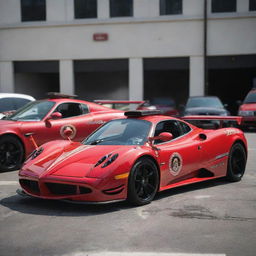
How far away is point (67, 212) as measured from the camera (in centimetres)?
539

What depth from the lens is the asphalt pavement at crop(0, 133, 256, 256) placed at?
13.4 feet

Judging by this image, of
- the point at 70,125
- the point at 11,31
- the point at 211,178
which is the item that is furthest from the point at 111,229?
the point at 11,31

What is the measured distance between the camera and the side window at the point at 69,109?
31.2 ft

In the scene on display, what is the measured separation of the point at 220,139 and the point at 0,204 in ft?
10.9

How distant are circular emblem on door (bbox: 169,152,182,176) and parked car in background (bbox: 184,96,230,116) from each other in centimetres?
1030

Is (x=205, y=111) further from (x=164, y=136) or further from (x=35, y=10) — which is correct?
(x=35, y=10)

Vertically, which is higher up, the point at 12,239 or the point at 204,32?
the point at 204,32

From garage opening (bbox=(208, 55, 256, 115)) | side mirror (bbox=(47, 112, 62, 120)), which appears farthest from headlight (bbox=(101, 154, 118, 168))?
garage opening (bbox=(208, 55, 256, 115))

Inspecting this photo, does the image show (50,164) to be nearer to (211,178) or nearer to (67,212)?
(67,212)

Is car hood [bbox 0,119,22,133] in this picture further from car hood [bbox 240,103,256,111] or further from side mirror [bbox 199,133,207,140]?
car hood [bbox 240,103,256,111]

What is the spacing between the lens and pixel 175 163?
6289 millimetres

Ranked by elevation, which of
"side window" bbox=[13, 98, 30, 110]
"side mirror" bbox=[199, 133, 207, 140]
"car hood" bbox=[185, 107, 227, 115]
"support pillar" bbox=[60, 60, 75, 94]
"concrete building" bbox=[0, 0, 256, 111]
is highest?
"concrete building" bbox=[0, 0, 256, 111]

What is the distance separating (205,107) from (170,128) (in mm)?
10770

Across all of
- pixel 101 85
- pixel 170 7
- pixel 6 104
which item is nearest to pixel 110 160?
pixel 6 104
